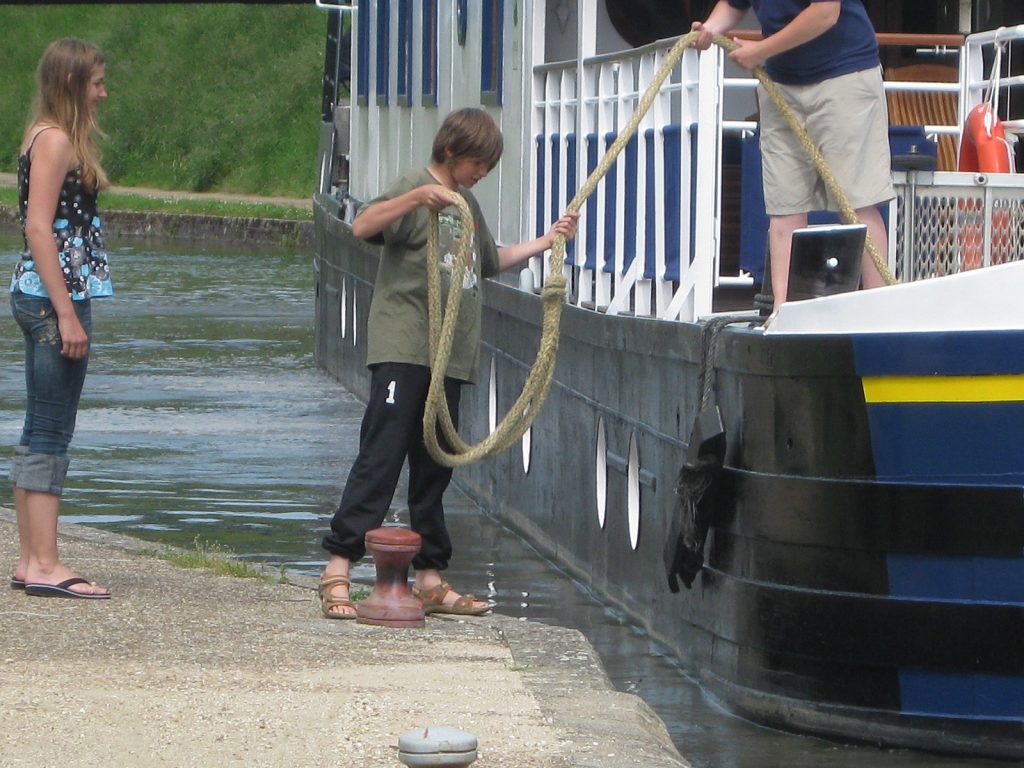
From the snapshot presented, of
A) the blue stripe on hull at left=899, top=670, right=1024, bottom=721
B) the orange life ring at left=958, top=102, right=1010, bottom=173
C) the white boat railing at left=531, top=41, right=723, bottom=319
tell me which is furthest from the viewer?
the orange life ring at left=958, top=102, right=1010, bottom=173

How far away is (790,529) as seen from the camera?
253 inches

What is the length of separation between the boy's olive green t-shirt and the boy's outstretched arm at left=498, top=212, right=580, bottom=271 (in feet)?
0.68

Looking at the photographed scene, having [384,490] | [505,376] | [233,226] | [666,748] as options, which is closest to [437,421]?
[384,490]

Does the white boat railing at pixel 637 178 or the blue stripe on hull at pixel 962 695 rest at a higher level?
the white boat railing at pixel 637 178

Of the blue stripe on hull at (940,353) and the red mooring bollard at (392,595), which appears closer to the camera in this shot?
the blue stripe on hull at (940,353)

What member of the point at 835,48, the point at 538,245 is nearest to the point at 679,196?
the point at 538,245

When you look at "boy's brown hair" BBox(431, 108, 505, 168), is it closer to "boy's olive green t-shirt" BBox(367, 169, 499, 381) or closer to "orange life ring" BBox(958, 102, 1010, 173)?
"boy's olive green t-shirt" BBox(367, 169, 499, 381)

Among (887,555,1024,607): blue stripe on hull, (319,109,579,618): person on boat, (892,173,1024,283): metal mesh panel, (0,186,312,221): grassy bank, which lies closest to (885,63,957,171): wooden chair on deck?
(892,173,1024,283): metal mesh panel

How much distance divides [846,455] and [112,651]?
84.4 inches

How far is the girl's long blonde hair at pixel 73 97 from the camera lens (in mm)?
6867

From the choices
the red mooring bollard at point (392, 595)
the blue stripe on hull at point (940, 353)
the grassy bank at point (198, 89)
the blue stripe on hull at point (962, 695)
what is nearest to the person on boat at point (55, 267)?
the red mooring bollard at point (392, 595)

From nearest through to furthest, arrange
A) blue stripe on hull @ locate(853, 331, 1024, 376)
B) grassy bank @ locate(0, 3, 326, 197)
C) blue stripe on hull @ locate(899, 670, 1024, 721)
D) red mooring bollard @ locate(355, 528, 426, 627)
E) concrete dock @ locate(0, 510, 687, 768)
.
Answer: concrete dock @ locate(0, 510, 687, 768) < blue stripe on hull @ locate(853, 331, 1024, 376) < blue stripe on hull @ locate(899, 670, 1024, 721) < red mooring bollard @ locate(355, 528, 426, 627) < grassy bank @ locate(0, 3, 326, 197)

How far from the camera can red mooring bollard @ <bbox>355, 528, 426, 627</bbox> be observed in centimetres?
689

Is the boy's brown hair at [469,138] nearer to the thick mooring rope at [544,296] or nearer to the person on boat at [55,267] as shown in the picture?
the thick mooring rope at [544,296]
